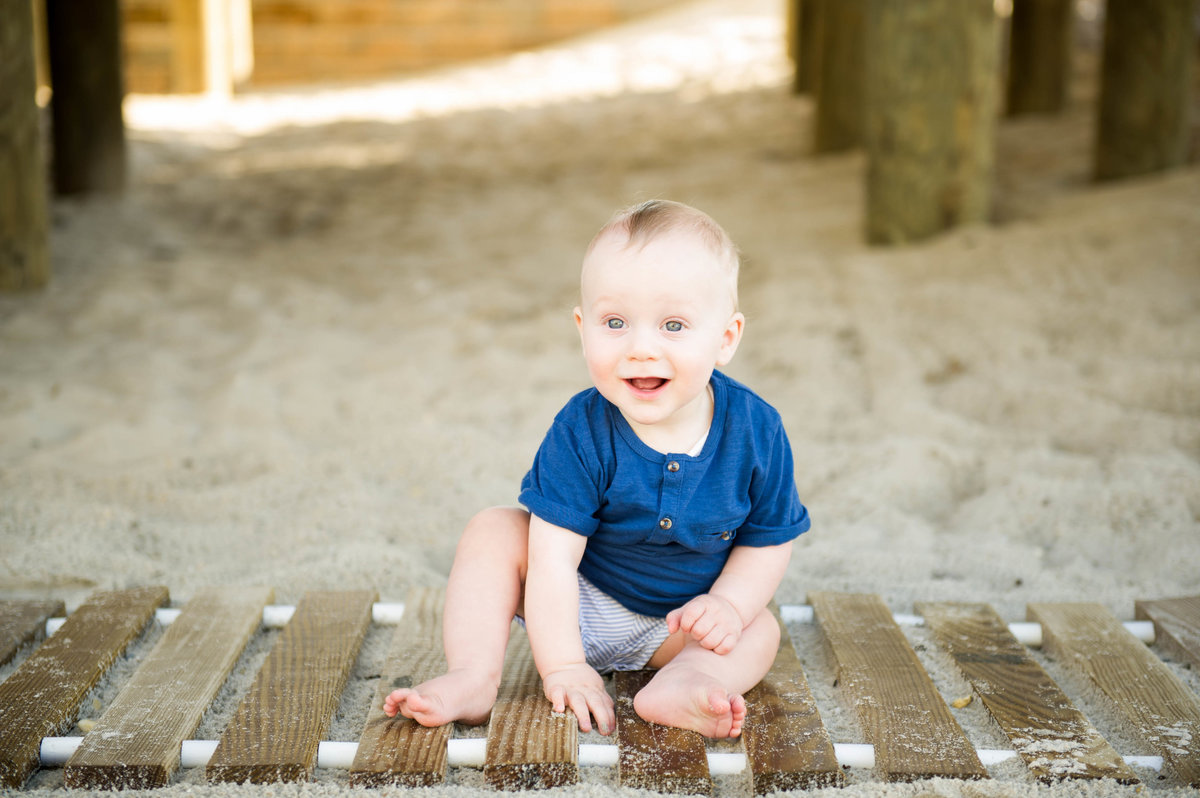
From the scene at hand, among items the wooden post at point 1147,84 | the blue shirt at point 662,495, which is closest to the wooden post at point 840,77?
the wooden post at point 1147,84

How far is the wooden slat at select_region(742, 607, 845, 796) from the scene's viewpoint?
1.42m

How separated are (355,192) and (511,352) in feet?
9.77

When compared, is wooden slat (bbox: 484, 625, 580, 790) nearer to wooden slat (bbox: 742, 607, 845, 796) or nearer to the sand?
the sand

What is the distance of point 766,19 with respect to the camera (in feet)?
40.1

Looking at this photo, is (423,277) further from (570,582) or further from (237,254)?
(570,582)

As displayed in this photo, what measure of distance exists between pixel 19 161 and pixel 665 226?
3225mm

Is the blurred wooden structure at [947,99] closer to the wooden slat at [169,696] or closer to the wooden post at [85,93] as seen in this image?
the wooden slat at [169,696]

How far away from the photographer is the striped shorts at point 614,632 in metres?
1.72

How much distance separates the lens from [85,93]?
5656 mm

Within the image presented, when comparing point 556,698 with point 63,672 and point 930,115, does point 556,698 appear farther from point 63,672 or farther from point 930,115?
point 930,115

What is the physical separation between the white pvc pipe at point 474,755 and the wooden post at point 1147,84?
4041 millimetres

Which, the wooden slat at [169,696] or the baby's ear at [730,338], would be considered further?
the baby's ear at [730,338]

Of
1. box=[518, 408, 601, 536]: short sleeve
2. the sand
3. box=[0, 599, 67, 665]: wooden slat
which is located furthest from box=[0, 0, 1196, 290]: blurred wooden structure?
box=[518, 408, 601, 536]: short sleeve

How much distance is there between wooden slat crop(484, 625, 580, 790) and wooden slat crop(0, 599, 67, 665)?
82 cm
